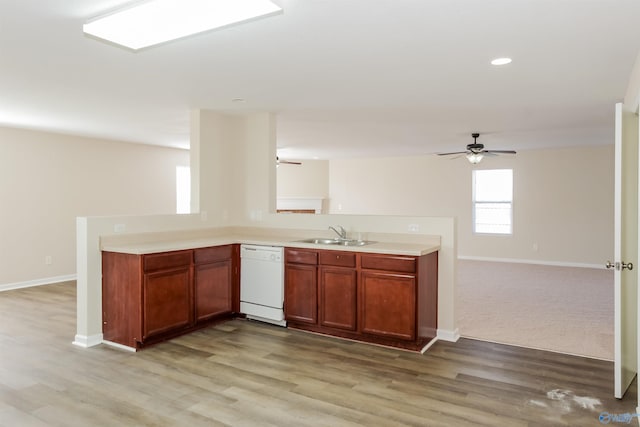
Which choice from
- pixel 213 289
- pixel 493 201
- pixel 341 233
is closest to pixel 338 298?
pixel 341 233

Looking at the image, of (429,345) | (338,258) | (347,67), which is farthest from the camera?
(338,258)

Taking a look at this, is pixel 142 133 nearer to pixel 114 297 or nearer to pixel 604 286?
pixel 114 297

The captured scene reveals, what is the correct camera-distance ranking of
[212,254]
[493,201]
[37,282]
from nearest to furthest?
1. [212,254]
2. [37,282]
3. [493,201]

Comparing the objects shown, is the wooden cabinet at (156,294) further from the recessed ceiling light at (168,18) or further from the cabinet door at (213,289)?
the recessed ceiling light at (168,18)

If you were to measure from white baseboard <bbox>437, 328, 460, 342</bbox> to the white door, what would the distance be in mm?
1362

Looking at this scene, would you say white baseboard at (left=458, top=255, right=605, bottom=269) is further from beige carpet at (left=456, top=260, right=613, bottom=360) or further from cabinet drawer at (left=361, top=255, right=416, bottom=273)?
cabinet drawer at (left=361, top=255, right=416, bottom=273)

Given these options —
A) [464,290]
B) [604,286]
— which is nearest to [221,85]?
[464,290]

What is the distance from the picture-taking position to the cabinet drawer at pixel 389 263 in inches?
145

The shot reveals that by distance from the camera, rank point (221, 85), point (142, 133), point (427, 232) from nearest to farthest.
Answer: point (221, 85) → point (427, 232) → point (142, 133)

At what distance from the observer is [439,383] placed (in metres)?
3.11

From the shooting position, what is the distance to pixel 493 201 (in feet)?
29.7

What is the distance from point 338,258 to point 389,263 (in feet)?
1.64

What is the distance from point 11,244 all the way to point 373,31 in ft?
19.8

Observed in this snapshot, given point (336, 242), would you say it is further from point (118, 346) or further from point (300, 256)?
point (118, 346)
